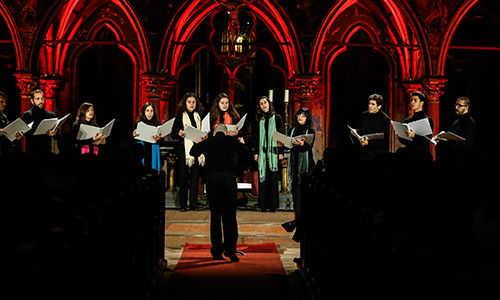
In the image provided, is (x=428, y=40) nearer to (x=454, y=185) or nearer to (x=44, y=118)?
(x=44, y=118)

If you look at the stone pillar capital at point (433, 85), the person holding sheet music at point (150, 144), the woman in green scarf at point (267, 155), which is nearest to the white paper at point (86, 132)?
the person holding sheet music at point (150, 144)

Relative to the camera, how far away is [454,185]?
2.43 meters

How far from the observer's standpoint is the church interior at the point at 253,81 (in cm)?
344

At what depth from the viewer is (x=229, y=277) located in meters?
5.80

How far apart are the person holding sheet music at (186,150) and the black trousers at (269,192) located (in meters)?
1.00

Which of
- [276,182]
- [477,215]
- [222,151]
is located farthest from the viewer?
[276,182]

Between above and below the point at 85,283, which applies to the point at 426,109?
above

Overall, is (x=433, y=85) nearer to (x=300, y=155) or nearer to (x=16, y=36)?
(x=300, y=155)

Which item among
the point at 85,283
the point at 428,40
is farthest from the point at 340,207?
the point at 428,40

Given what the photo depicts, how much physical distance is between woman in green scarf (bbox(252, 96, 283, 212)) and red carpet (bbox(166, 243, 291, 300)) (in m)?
2.39

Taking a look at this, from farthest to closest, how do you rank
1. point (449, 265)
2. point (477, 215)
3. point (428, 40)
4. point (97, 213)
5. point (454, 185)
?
point (428, 40)
point (97, 213)
point (454, 185)
point (449, 265)
point (477, 215)

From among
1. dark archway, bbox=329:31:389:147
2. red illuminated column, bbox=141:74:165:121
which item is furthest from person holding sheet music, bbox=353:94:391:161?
dark archway, bbox=329:31:389:147

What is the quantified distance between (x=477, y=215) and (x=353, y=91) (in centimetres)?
1295

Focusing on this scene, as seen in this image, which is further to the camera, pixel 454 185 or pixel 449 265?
pixel 454 185
